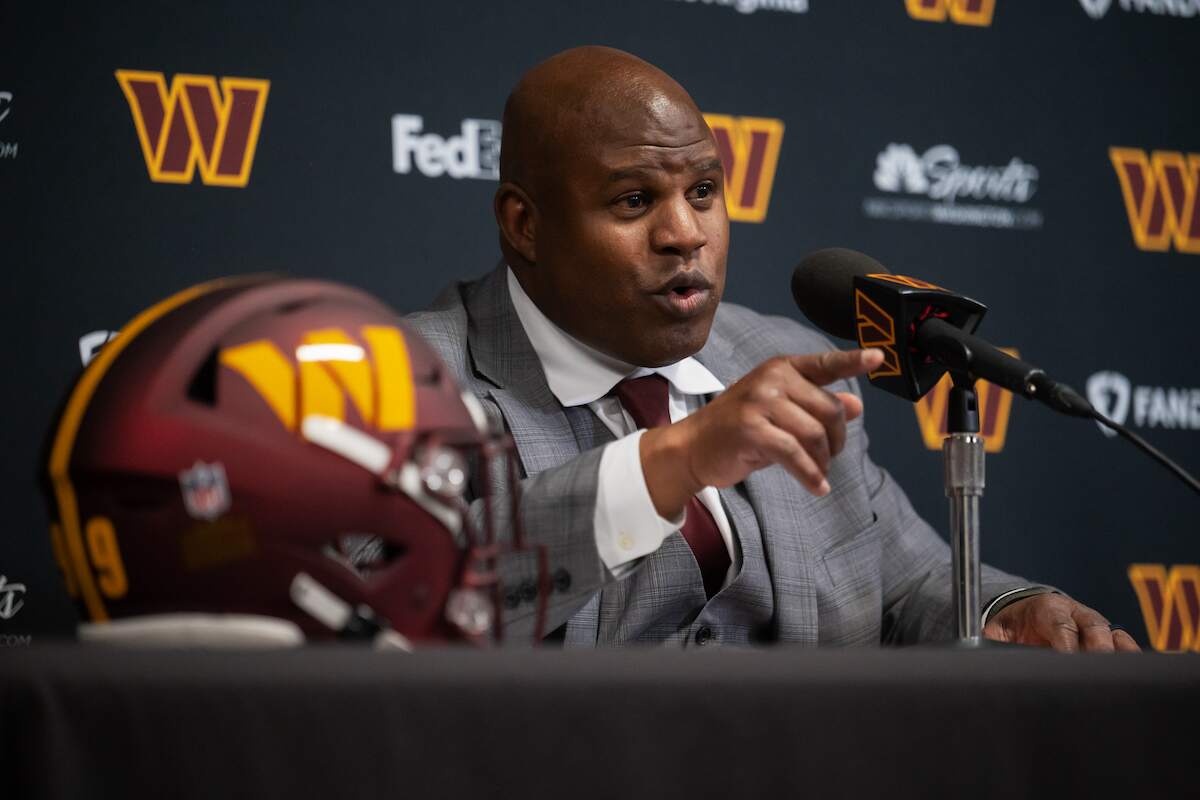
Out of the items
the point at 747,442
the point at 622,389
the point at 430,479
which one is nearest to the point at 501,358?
the point at 622,389

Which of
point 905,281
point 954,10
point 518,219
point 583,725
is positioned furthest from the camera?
point 954,10

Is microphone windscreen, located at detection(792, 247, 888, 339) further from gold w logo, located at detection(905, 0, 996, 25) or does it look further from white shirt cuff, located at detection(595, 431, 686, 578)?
gold w logo, located at detection(905, 0, 996, 25)

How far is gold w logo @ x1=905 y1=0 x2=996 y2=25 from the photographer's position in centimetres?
215

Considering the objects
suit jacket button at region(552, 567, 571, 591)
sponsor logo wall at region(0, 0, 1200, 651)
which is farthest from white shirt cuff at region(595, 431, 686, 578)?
sponsor logo wall at region(0, 0, 1200, 651)

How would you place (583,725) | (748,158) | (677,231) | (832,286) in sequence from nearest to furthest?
(583,725) < (832,286) < (677,231) < (748,158)

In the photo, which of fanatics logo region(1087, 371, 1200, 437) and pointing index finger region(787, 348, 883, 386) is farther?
fanatics logo region(1087, 371, 1200, 437)

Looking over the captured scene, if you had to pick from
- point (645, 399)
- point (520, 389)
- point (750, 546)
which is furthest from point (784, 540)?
point (520, 389)

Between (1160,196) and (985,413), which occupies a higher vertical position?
(1160,196)

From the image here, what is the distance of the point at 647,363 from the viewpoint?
5.04 ft

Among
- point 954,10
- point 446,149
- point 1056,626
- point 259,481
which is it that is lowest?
point 1056,626

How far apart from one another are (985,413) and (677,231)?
93cm

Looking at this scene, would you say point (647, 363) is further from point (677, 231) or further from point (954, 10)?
point (954, 10)

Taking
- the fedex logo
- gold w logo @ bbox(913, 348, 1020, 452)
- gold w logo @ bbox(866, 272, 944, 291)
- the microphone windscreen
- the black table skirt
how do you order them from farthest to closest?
1. gold w logo @ bbox(913, 348, 1020, 452)
2. the fedex logo
3. the microphone windscreen
4. gold w logo @ bbox(866, 272, 944, 291)
5. the black table skirt

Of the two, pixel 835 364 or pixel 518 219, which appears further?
pixel 518 219
